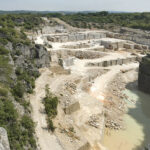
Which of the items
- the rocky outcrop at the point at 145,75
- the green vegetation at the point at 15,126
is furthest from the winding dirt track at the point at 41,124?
the rocky outcrop at the point at 145,75

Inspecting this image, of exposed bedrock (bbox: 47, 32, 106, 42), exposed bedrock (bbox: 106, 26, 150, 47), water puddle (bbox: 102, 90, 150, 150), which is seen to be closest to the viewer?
water puddle (bbox: 102, 90, 150, 150)

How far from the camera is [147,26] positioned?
62719 mm

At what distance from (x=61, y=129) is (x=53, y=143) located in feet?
6.94

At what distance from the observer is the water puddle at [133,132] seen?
53.2 ft

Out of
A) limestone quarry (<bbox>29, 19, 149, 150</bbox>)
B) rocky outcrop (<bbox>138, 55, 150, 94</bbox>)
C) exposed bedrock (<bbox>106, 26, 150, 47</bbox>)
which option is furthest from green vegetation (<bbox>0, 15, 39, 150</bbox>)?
exposed bedrock (<bbox>106, 26, 150, 47</bbox>)

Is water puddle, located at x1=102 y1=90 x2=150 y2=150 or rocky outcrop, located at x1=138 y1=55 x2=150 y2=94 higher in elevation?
rocky outcrop, located at x1=138 y1=55 x2=150 y2=94

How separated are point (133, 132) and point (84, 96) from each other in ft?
24.0

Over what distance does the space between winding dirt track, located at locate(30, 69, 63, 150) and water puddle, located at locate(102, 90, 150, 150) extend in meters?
5.57

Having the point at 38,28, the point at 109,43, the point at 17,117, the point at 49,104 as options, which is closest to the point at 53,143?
the point at 17,117

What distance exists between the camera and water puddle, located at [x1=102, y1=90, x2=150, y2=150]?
16203 millimetres

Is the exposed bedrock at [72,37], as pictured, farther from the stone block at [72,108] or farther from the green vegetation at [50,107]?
the green vegetation at [50,107]

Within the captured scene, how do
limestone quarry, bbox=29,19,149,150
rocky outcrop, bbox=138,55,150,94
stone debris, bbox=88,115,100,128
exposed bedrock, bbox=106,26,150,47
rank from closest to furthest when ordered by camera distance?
1. limestone quarry, bbox=29,19,149,150
2. stone debris, bbox=88,115,100,128
3. rocky outcrop, bbox=138,55,150,94
4. exposed bedrock, bbox=106,26,150,47

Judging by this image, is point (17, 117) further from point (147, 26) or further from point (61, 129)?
point (147, 26)

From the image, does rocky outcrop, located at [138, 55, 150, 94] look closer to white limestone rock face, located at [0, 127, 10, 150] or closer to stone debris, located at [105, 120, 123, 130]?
stone debris, located at [105, 120, 123, 130]
